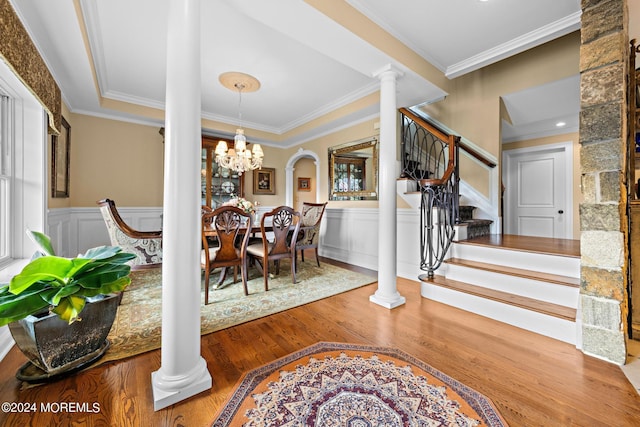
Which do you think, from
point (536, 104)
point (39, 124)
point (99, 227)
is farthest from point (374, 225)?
point (99, 227)

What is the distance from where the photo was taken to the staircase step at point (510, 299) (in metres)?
1.93

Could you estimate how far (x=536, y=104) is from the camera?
12.0 feet

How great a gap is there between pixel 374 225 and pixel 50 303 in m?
3.54

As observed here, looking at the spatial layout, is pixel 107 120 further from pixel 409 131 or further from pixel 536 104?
pixel 536 104

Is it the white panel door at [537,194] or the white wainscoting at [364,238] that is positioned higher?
the white panel door at [537,194]

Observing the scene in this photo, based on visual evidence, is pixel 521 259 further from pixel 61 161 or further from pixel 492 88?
pixel 61 161

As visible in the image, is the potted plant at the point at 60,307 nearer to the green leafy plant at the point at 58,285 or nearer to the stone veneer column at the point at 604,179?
the green leafy plant at the point at 58,285

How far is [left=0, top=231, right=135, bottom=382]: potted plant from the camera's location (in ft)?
3.96

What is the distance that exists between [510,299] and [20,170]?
4.39 m

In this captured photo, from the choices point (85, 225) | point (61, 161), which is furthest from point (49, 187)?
point (85, 225)

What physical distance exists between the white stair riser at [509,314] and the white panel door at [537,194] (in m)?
3.47

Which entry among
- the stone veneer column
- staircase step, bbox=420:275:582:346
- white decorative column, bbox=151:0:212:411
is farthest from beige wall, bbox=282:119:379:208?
white decorative column, bbox=151:0:212:411

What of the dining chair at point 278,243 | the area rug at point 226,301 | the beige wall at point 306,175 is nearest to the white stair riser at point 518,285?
the area rug at point 226,301

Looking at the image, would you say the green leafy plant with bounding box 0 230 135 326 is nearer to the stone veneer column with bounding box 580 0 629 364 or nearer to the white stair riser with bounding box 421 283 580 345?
the white stair riser with bounding box 421 283 580 345
